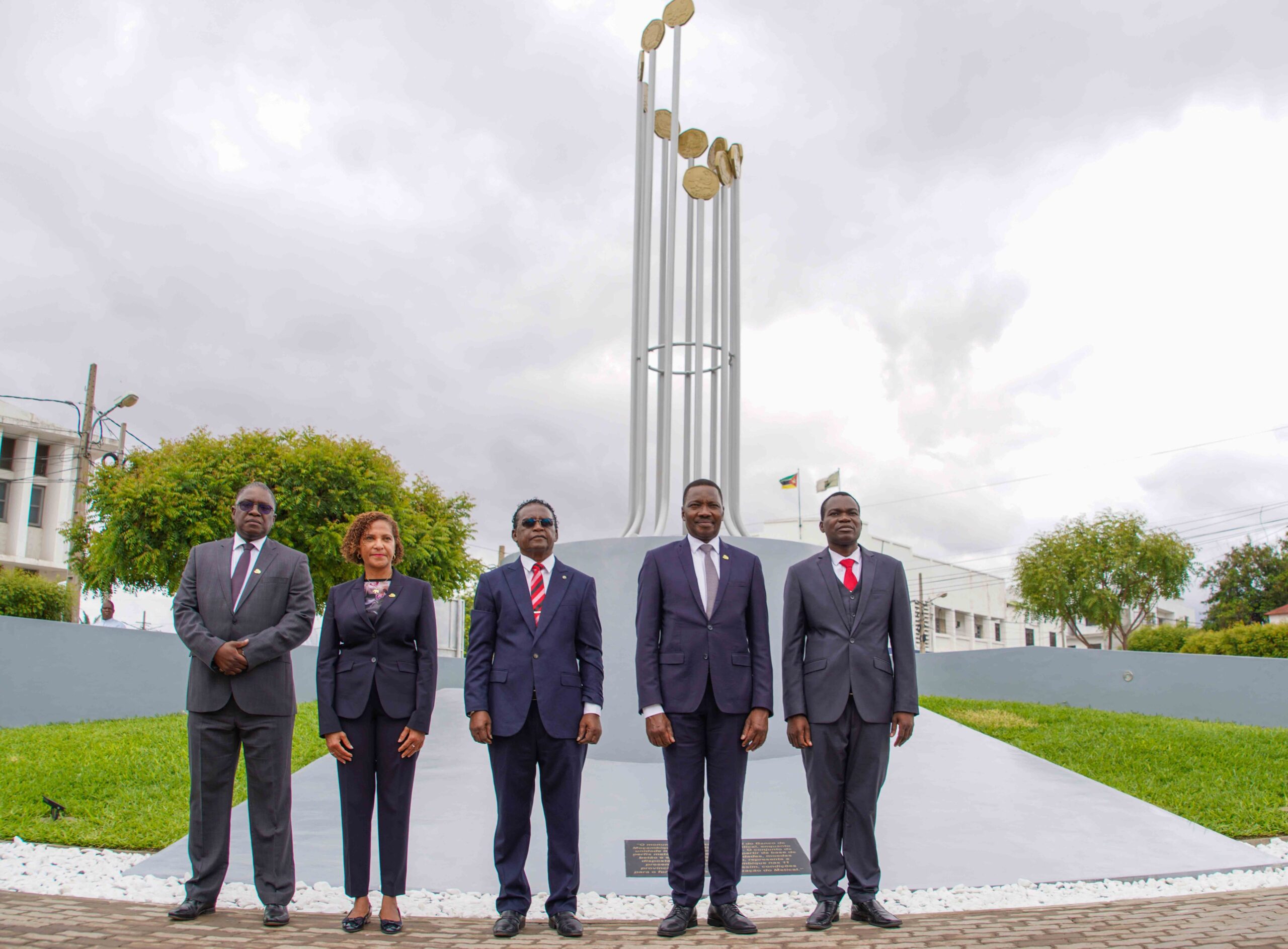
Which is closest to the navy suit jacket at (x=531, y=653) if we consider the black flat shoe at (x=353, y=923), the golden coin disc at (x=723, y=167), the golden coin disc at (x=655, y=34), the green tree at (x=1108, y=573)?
the black flat shoe at (x=353, y=923)

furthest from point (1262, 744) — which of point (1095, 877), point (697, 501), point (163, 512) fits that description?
point (163, 512)

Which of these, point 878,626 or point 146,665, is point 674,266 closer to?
point 878,626

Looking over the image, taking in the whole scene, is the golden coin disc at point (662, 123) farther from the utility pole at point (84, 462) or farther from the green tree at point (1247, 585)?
the green tree at point (1247, 585)

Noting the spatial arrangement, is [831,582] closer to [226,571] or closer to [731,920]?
[731,920]

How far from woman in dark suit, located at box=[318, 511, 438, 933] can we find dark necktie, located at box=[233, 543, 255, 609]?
515 mm

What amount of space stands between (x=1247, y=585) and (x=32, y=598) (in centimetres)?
4739

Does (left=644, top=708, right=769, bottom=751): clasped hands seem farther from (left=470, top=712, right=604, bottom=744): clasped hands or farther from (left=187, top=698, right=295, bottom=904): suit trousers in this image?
(left=187, top=698, right=295, bottom=904): suit trousers

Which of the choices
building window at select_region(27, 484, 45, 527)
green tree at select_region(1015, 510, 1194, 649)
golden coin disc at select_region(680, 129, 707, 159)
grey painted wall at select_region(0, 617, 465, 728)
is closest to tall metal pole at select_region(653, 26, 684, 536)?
golden coin disc at select_region(680, 129, 707, 159)

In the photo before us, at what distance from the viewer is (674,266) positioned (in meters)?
8.59

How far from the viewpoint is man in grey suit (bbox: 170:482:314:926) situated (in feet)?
14.3

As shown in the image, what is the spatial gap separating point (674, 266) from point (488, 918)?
5.82 metres

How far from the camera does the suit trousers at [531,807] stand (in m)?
4.10

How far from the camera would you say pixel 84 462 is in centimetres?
2281

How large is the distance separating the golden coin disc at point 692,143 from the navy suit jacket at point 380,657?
5.77 meters
